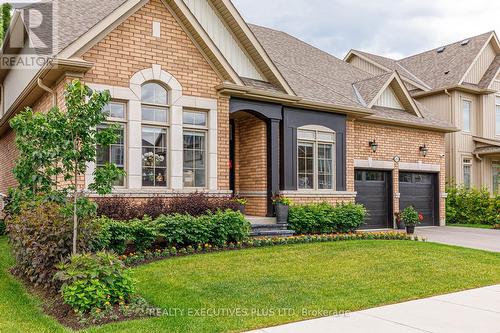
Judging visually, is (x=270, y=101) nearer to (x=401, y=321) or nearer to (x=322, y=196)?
(x=322, y=196)

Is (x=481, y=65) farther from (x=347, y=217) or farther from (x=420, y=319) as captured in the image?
(x=420, y=319)

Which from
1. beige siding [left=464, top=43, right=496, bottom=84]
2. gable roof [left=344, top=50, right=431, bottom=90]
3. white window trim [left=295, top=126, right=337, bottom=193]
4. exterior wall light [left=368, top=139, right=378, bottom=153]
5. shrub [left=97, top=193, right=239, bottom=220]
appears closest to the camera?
shrub [left=97, top=193, right=239, bottom=220]

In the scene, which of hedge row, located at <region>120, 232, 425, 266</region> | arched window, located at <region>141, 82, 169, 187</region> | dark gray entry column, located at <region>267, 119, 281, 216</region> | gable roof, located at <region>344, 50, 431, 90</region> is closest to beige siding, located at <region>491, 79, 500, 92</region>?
gable roof, located at <region>344, 50, 431, 90</region>

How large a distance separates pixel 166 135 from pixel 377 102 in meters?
9.58

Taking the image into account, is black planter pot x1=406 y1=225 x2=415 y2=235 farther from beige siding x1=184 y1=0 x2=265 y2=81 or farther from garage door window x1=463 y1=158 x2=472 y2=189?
garage door window x1=463 y1=158 x2=472 y2=189

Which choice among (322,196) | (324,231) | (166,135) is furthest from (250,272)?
(322,196)

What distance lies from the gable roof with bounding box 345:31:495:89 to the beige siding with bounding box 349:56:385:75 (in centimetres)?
24

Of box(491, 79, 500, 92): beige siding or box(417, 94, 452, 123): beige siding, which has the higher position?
box(491, 79, 500, 92): beige siding

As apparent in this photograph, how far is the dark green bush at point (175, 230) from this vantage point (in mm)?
9344

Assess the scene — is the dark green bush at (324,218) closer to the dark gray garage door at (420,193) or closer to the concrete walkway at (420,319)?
the dark gray garage door at (420,193)

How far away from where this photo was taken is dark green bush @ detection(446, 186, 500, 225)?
20.6m

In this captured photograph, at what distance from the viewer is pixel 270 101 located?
13.4 m

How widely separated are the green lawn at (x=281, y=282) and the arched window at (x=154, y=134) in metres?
2.69

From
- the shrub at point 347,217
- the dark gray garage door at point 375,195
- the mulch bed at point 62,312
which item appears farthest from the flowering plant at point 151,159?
the dark gray garage door at point 375,195
